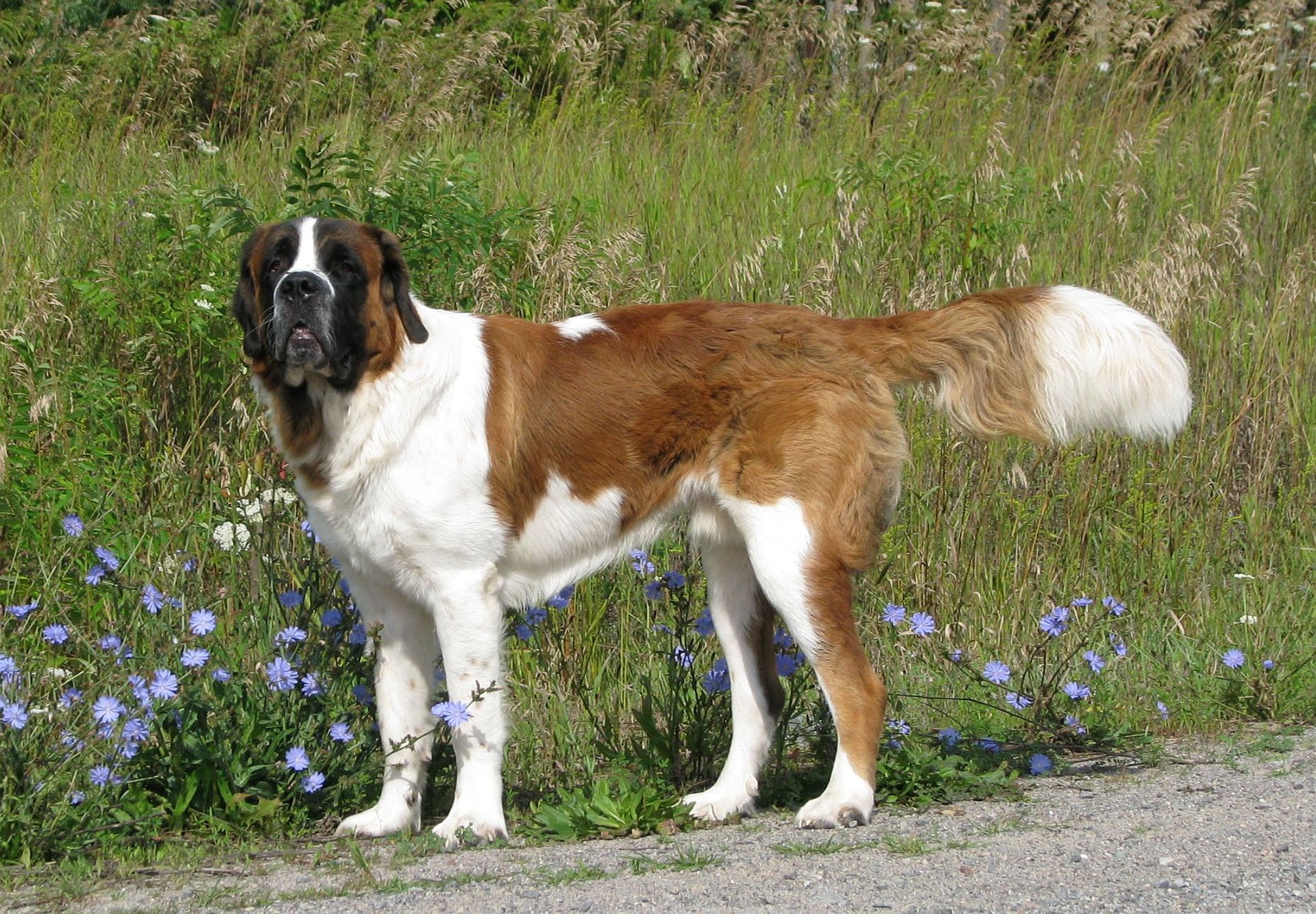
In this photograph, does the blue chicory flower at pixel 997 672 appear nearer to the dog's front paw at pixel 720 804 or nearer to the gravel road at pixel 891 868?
the gravel road at pixel 891 868

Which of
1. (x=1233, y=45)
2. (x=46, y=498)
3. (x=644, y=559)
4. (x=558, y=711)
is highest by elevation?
(x=1233, y=45)

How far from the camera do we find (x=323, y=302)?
14.1 ft

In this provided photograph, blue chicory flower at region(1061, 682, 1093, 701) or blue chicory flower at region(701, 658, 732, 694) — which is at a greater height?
blue chicory flower at region(701, 658, 732, 694)

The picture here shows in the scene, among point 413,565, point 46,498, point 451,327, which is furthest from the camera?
point 46,498

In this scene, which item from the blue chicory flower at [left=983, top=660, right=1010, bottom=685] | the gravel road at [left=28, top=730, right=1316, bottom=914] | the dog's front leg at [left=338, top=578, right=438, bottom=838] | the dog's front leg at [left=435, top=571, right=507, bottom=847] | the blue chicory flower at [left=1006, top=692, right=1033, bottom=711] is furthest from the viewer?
the blue chicory flower at [left=1006, top=692, right=1033, bottom=711]

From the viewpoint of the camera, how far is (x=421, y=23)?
10117 millimetres

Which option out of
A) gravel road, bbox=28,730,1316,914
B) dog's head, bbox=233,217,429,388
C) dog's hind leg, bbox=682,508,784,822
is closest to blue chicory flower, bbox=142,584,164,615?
dog's head, bbox=233,217,429,388

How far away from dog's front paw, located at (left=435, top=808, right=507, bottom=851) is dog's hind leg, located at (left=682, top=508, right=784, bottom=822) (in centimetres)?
66

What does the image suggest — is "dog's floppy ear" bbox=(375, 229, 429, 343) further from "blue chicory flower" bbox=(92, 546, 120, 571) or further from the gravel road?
the gravel road

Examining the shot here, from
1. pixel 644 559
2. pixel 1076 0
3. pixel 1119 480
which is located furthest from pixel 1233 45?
pixel 644 559

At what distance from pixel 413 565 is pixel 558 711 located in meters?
1.05

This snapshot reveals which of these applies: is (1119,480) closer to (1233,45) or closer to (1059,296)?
(1059,296)

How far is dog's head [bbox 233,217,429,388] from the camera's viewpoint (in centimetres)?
428

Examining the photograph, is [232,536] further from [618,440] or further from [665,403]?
[665,403]
